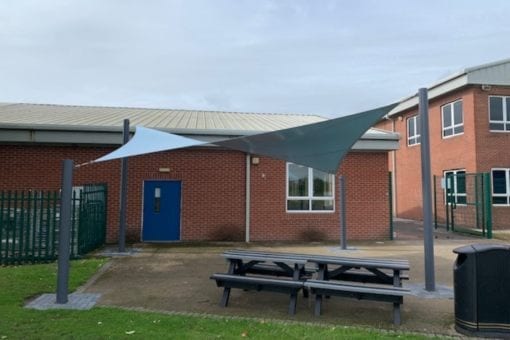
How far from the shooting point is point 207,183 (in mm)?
14109

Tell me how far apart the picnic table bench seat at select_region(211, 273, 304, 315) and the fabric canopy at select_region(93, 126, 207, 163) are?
2.07 m

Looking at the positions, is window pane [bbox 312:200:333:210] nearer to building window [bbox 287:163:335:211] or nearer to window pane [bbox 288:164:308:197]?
building window [bbox 287:163:335:211]

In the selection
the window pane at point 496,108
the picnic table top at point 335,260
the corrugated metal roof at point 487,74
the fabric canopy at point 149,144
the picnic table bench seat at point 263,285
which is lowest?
the picnic table bench seat at point 263,285

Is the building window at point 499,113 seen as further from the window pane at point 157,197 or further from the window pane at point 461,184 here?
the window pane at point 157,197

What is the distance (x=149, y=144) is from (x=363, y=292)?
13.5ft

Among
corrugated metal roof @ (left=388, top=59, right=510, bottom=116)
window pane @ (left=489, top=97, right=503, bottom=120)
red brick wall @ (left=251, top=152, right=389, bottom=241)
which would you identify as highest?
corrugated metal roof @ (left=388, top=59, right=510, bottom=116)

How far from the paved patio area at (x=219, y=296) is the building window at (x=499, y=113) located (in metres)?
9.43

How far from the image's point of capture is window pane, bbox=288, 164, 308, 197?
14602mm

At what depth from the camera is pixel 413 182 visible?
23312 mm

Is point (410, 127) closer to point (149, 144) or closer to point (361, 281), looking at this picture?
point (361, 281)

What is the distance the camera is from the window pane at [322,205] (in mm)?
14664

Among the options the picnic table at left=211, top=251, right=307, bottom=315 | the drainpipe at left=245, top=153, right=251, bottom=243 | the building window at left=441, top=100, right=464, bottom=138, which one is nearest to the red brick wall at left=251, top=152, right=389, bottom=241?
the drainpipe at left=245, top=153, right=251, bottom=243

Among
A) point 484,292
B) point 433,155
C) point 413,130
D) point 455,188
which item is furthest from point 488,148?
point 484,292

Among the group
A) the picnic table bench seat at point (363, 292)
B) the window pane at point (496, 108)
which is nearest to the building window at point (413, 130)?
the window pane at point (496, 108)
